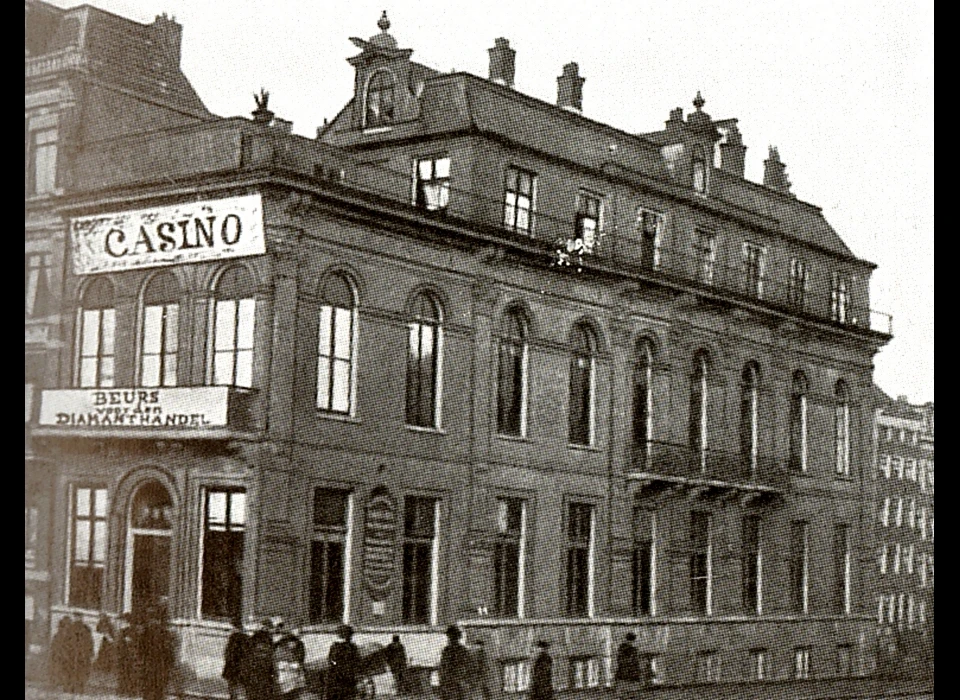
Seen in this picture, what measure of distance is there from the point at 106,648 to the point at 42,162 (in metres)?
2.77

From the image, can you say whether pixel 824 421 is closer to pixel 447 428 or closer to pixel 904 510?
pixel 904 510

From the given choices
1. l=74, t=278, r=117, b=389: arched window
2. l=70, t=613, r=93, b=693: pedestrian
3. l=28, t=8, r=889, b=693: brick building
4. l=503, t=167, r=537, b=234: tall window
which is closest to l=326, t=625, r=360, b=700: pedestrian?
l=28, t=8, r=889, b=693: brick building

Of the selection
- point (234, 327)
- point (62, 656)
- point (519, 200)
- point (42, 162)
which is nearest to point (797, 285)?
point (519, 200)

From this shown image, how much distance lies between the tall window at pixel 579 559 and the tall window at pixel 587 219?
4.87ft

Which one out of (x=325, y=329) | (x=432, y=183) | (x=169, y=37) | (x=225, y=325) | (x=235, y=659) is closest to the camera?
(x=235, y=659)

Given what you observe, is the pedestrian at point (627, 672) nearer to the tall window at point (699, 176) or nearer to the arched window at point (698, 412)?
the arched window at point (698, 412)

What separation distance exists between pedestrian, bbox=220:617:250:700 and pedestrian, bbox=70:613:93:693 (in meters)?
0.89

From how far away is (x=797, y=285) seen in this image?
7379 millimetres

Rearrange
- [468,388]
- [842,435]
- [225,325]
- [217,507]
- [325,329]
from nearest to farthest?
[217,507], [225,325], [325,329], [468,388], [842,435]

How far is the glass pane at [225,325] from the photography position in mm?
6535

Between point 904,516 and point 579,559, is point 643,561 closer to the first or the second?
point 579,559

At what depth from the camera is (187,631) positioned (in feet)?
21.4

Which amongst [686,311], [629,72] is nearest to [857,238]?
[686,311]

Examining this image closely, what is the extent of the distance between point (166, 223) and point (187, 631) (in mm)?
2161
